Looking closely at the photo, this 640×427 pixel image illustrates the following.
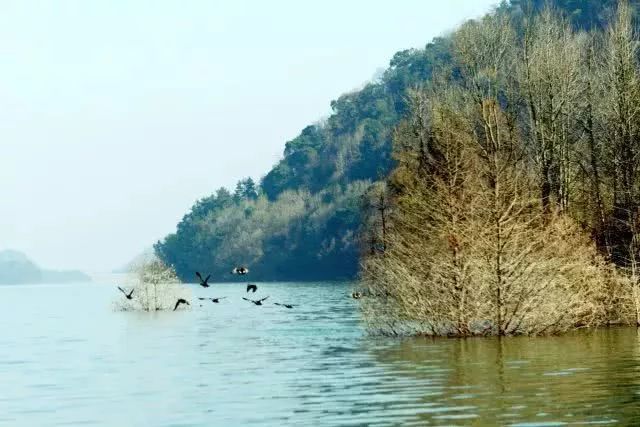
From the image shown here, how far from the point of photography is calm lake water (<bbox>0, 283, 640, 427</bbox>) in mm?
26969

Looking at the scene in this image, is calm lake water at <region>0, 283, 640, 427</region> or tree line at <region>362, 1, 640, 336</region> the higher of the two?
tree line at <region>362, 1, 640, 336</region>

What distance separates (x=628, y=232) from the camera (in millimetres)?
61656

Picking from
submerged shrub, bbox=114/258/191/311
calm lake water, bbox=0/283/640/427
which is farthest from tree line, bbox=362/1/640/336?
submerged shrub, bbox=114/258/191/311

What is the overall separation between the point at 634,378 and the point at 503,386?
3.71m

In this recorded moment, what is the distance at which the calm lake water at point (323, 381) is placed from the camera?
27.0 metres

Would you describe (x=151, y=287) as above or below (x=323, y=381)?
above

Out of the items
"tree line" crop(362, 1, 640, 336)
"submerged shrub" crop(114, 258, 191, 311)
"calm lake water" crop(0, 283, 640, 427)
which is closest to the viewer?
"calm lake water" crop(0, 283, 640, 427)

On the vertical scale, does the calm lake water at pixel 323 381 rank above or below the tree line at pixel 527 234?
below

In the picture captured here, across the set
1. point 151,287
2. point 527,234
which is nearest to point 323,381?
point 527,234

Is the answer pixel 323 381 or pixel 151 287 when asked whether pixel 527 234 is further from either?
pixel 151 287

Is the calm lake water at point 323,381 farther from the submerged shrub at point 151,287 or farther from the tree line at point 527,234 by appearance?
the submerged shrub at point 151,287

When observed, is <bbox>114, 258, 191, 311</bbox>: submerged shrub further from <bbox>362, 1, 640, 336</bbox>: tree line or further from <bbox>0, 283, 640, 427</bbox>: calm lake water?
<bbox>0, 283, 640, 427</bbox>: calm lake water

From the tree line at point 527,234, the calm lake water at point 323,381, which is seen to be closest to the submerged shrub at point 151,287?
the tree line at point 527,234

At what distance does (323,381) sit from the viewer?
35.0 m
